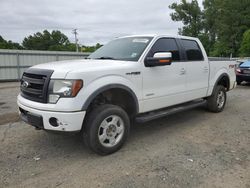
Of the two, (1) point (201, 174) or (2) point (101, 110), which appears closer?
(1) point (201, 174)

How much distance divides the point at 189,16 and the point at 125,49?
169ft

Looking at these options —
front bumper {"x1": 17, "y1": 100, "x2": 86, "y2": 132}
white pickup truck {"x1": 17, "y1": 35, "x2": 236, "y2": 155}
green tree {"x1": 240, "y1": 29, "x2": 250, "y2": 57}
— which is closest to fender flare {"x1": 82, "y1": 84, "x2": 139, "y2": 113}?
white pickup truck {"x1": 17, "y1": 35, "x2": 236, "y2": 155}

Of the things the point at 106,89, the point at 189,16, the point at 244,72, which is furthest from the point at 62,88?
the point at 189,16

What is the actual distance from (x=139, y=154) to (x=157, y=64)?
1.53m

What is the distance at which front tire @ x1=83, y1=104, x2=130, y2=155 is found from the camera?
3.44 meters

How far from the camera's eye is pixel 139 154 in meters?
3.74

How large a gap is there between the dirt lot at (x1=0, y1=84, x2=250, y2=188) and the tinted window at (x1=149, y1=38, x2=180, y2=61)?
154 centimetres

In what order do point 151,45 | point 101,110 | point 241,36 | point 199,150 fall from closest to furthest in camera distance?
point 101,110, point 199,150, point 151,45, point 241,36

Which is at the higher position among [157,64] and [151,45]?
[151,45]

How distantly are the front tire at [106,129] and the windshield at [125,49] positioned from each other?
107 centimetres

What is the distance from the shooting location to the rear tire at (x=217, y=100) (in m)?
6.11

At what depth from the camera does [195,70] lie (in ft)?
17.3

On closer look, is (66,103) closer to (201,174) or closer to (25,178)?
(25,178)

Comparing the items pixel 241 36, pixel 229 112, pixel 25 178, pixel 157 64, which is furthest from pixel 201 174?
pixel 241 36
